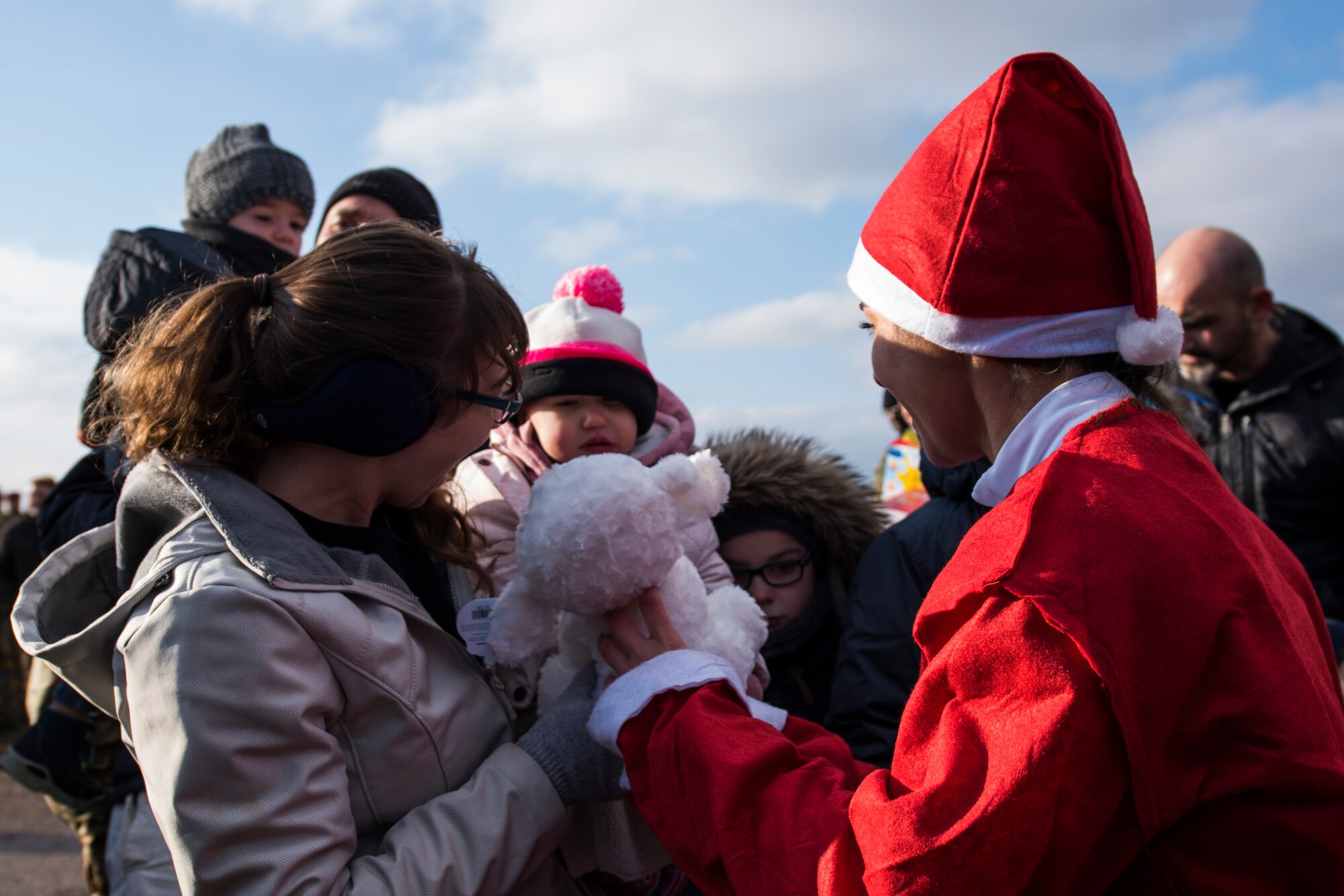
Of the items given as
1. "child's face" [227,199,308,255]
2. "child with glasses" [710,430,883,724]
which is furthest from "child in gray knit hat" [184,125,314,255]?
"child with glasses" [710,430,883,724]

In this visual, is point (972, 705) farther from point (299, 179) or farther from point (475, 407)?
point (299, 179)

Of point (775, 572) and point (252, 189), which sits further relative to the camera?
point (252, 189)

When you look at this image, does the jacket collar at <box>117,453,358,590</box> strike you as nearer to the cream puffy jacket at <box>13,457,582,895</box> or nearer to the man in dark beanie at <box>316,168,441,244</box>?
the cream puffy jacket at <box>13,457,582,895</box>

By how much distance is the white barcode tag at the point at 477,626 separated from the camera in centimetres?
194

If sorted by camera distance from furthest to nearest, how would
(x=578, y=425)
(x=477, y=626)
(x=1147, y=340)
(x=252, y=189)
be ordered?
(x=252, y=189) < (x=578, y=425) < (x=477, y=626) < (x=1147, y=340)

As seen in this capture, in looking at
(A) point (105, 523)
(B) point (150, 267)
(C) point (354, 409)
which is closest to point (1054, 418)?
(C) point (354, 409)

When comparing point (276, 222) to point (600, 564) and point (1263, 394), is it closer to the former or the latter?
point (600, 564)

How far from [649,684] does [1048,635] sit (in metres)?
0.75

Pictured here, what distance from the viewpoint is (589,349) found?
9.21 ft

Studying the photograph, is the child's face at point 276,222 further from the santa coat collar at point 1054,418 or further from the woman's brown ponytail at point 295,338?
the santa coat collar at point 1054,418

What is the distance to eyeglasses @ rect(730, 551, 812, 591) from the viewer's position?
115 inches

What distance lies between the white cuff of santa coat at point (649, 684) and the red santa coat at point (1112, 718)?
448 millimetres

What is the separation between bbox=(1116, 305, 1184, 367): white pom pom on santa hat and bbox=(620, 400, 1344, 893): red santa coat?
0.15 metres

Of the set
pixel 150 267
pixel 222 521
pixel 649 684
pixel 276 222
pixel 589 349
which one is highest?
pixel 276 222
